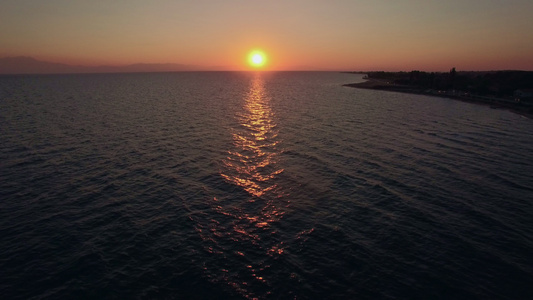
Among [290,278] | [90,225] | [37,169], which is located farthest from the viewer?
[37,169]

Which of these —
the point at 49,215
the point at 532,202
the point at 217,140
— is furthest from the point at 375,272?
the point at 217,140

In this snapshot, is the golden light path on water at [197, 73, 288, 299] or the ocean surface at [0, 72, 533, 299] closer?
the ocean surface at [0, 72, 533, 299]

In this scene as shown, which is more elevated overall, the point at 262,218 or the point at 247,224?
the point at 262,218

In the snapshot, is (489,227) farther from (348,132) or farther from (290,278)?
(348,132)

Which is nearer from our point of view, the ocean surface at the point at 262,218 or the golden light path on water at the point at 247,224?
the ocean surface at the point at 262,218
